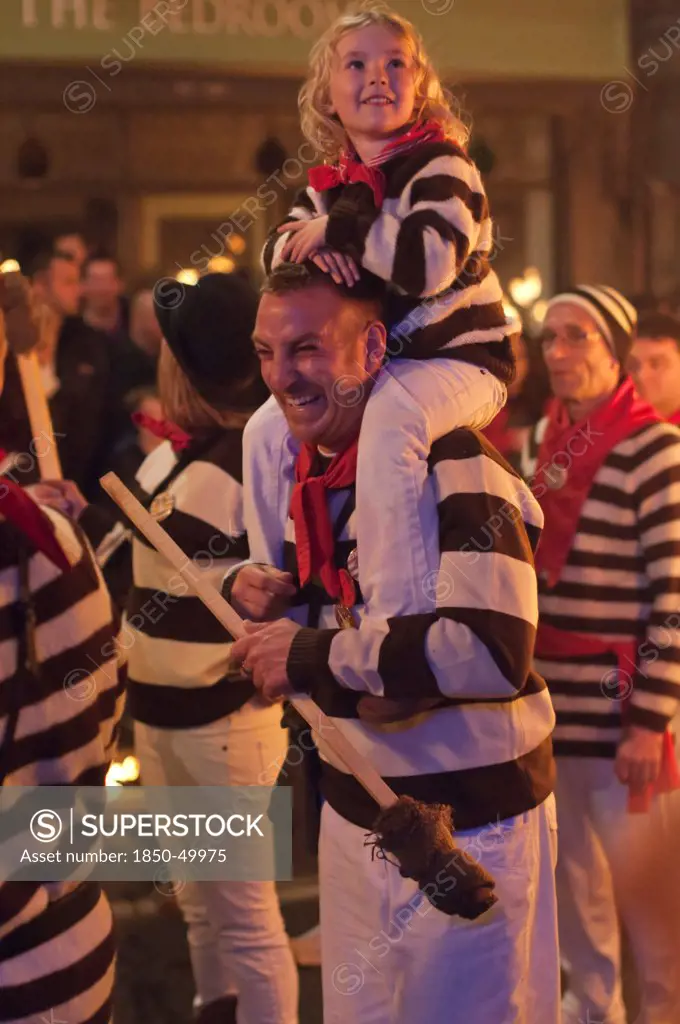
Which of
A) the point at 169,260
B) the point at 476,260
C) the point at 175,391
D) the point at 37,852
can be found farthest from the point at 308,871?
the point at 169,260

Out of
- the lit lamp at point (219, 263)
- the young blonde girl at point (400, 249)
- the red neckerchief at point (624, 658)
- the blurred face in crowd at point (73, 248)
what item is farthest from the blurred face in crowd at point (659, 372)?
the lit lamp at point (219, 263)

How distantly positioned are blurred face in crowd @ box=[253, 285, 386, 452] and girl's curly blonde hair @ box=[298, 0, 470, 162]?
480 mm

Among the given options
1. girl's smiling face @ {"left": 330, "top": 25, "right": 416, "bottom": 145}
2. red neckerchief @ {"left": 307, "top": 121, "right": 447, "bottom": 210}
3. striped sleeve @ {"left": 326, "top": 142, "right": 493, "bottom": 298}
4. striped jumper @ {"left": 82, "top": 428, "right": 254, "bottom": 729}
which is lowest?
striped jumper @ {"left": 82, "top": 428, "right": 254, "bottom": 729}

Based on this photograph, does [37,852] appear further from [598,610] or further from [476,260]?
[598,610]

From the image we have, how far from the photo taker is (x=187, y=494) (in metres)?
3.35

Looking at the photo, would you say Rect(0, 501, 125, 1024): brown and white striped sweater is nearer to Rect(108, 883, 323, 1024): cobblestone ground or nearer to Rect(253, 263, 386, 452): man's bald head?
Rect(253, 263, 386, 452): man's bald head

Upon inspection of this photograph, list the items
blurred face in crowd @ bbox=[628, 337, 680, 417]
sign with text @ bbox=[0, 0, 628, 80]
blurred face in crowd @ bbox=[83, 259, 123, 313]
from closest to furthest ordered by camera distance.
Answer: blurred face in crowd @ bbox=[628, 337, 680, 417]
blurred face in crowd @ bbox=[83, 259, 123, 313]
sign with text @ bbox=[0, 0, 628, 80]

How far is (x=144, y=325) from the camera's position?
Answer: 6.26 meters

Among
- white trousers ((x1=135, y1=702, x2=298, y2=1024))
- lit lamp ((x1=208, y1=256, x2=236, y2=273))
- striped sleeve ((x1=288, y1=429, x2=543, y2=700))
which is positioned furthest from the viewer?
lit lamp ((x1=208, y1=256, x2=236, y2=273))

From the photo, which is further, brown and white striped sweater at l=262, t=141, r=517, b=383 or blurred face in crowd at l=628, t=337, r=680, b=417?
blurred face in crowd at l=628, t=337, r=680, b=417

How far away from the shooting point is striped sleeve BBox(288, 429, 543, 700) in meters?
2.00

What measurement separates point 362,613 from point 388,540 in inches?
A: 6.3

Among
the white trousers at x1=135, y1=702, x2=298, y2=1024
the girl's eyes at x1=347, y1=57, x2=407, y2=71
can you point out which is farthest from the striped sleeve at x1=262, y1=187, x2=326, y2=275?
the white trousers at x1=135, y1=702, x2=298, y2=1024

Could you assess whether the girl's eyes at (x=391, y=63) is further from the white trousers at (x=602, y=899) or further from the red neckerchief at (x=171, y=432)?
the white trousers at (x=602, y=899)
